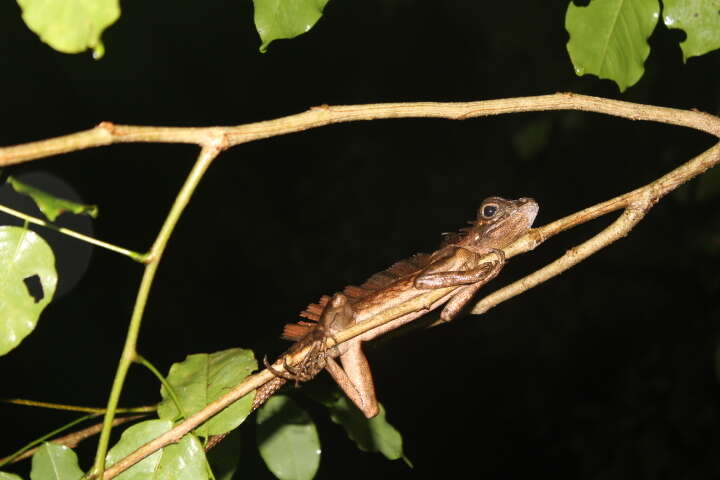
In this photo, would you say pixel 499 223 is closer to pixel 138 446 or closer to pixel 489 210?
pixel 489 210

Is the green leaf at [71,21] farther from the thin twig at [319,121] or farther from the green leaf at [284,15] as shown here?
the green leaf at [284,15]

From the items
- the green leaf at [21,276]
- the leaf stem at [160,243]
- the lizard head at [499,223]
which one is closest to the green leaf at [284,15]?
the leaf stem at [160,243]

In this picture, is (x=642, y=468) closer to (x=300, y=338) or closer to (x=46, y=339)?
(x=300, y=338)

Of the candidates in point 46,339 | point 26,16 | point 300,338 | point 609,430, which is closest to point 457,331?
point 609,430

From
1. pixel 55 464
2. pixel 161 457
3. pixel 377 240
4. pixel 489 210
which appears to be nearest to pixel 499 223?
pixel 489 210

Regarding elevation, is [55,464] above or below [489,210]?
below

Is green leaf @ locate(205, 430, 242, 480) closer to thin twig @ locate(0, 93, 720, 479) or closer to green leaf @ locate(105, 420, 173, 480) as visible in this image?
thin twig @ locate(0, 93, 720, 479)
